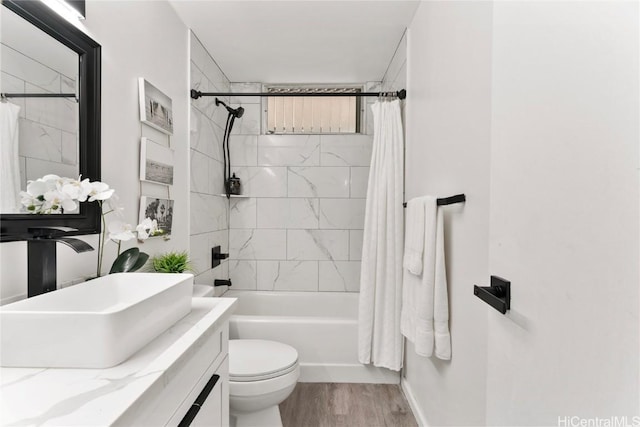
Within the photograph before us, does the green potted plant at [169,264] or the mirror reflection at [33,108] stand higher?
the mirror reflection at [33,108]

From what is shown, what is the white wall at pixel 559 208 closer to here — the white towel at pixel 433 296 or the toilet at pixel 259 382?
the white towel at pixel 433 296

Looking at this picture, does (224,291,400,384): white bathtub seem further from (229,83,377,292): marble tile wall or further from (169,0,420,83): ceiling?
(169,0,420,83): ceiling

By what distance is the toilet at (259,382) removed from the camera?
157 centimetres

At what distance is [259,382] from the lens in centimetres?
158

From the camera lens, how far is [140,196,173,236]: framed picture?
1597mm

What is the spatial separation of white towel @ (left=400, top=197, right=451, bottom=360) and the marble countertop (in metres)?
1.03

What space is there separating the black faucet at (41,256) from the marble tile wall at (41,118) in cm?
15

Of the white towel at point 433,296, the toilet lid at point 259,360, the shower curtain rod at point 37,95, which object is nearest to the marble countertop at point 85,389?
the shower curtain rod at point 37,95

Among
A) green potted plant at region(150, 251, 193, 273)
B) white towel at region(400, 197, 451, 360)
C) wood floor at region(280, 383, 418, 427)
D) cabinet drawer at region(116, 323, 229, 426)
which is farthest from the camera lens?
wood floor at region(280, 383, 418, 427)

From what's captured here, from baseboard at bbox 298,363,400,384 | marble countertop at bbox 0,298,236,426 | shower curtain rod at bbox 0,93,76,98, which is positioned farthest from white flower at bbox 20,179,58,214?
baseboard at bbox 298,363,400,384

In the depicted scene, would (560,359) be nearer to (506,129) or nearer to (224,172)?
(506,129)

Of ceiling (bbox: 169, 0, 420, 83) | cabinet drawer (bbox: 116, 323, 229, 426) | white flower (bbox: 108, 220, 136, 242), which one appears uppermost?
ceiling (bbox: 169, 0, 420, 83)

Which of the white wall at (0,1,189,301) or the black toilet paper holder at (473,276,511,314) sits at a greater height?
the white wall at (0,1,189,301)

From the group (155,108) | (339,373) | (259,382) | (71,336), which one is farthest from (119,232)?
(339,373)
